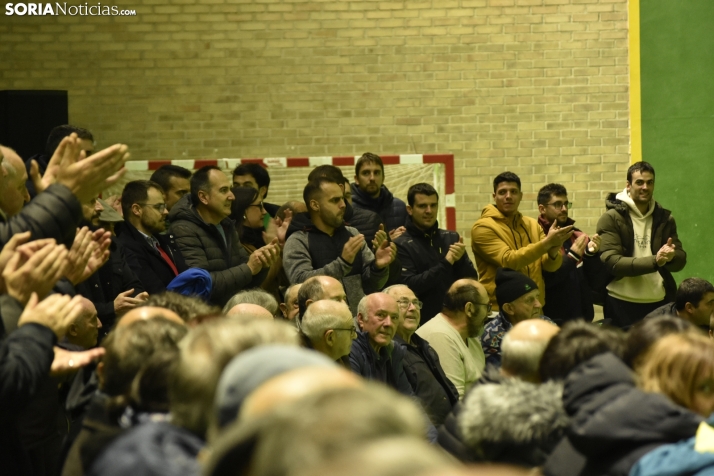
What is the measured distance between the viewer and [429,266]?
6918mm

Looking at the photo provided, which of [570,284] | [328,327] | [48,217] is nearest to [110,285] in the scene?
[328,327]

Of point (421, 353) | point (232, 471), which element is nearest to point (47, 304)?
point (232, 471)

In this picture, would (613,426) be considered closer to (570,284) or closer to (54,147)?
(54,147)

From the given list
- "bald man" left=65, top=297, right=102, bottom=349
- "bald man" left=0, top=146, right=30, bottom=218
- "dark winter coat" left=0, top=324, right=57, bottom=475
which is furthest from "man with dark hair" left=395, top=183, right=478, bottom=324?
"dark winter coat" left=0, top=324, right=57, bottom=475

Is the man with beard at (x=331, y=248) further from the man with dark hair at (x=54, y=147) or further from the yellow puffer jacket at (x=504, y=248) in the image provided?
the man with dark hair at (x=54, y=147)

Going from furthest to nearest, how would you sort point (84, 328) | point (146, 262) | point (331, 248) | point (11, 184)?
1. point (331, 248)
2. point (146, 262)
3. point (84, 328)
4. point (11, 184)

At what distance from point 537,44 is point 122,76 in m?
3.90

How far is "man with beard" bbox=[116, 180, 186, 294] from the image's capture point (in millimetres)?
5438

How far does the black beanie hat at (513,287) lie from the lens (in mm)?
6020

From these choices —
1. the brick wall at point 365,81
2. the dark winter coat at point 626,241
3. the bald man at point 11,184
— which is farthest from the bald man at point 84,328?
the brick wall at point 365,81

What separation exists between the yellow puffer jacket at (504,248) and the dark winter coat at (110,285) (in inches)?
109

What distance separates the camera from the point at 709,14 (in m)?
9.13

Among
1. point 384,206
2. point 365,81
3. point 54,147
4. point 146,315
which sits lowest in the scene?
point 146,315

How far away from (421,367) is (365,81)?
4335 millimetres
